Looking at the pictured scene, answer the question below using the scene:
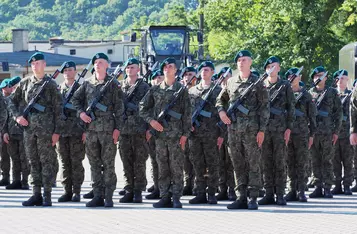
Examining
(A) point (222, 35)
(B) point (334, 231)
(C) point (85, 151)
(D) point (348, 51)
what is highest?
(A) point (222, 35)

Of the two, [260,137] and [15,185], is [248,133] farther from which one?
[15,185]

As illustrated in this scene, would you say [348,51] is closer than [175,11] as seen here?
Yes

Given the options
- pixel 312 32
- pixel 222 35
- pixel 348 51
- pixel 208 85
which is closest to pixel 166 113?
pixel 208 85

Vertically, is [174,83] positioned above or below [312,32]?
below

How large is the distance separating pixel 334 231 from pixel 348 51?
13.7 metres

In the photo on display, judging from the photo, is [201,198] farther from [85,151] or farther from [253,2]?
[253,2]

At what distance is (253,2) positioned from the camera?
1833 inches

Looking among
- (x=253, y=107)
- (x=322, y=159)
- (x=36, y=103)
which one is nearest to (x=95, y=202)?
(x=36, y=103)

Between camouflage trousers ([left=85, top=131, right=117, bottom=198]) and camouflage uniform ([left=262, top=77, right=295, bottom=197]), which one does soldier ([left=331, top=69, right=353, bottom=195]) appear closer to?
camouflage uniform ([left=262, top=77, right=295, bottom=197])

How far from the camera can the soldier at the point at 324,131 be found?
16.6 metres

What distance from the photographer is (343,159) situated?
1775 cm

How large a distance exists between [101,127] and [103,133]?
0.28ft

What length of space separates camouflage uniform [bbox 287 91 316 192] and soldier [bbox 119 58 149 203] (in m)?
2.15

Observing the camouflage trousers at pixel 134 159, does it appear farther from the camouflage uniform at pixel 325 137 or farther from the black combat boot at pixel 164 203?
the camouflage uniform at pixel 325 137
